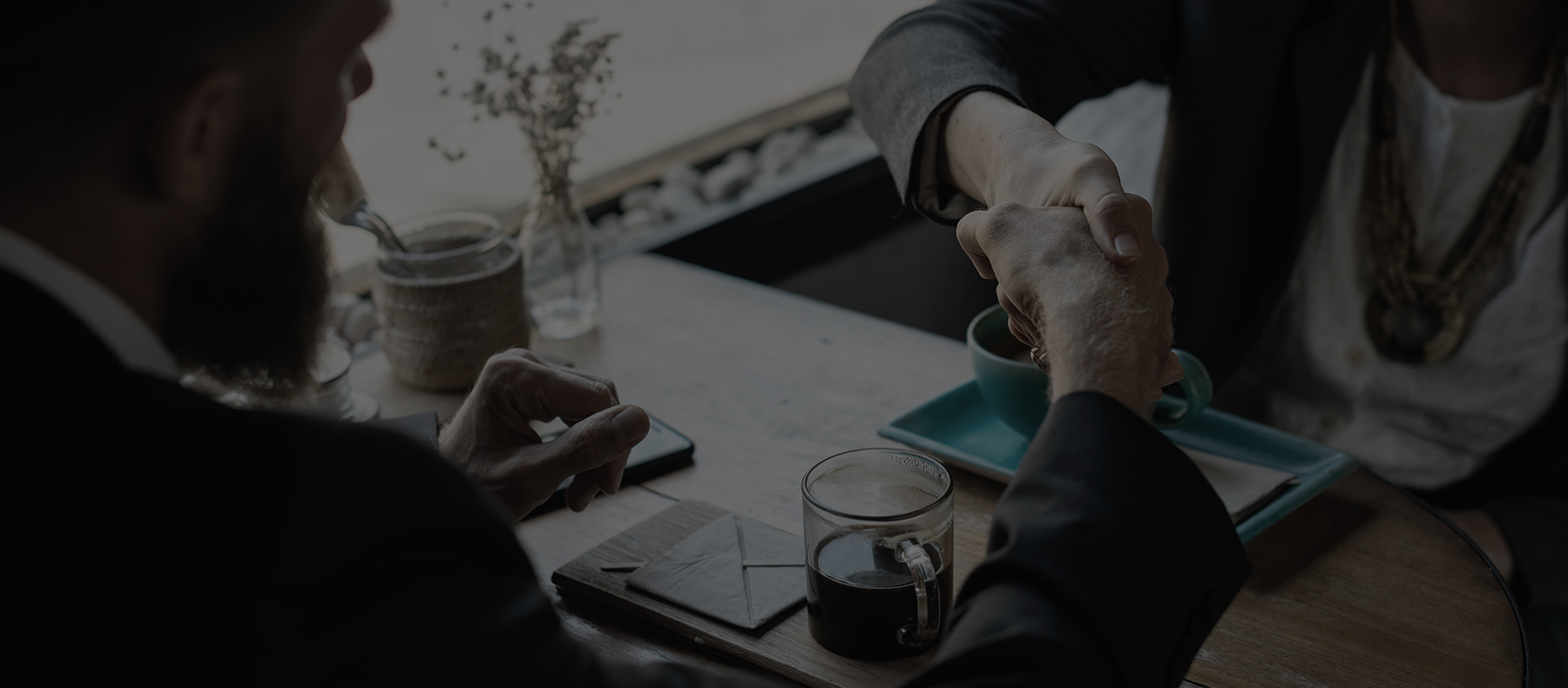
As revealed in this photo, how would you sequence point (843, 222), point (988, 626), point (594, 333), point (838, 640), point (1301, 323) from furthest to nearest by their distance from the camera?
point (843, 222) < point (1301, 323) < point (594, 333) < point (838, 640) < point (988, 626)

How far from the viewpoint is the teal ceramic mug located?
3.17 feet

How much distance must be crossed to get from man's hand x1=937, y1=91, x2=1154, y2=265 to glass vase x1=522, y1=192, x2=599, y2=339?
18.1 inches

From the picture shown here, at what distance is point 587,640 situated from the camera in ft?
2.63

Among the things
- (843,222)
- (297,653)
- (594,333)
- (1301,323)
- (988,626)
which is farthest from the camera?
(843,222)

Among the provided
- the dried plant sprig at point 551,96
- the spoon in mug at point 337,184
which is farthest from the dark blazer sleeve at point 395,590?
the dried plant sprig at point 551,96

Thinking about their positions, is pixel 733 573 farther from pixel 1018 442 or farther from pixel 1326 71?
pixel 1326 71

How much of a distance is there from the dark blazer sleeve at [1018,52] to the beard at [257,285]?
0.74 metres

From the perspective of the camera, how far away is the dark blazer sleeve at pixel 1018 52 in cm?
126

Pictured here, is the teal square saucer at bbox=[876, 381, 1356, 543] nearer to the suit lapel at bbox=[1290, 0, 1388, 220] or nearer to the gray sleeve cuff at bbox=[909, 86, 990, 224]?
the gray sleeve cuff at bbox=[909, 86, 990, 224]

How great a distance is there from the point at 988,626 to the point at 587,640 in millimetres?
360

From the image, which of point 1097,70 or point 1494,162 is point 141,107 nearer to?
point 1097,70

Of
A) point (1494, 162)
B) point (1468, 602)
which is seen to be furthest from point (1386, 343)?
point (1468, 602)

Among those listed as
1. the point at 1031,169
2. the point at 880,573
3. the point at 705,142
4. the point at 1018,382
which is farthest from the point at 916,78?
the point at 705,142

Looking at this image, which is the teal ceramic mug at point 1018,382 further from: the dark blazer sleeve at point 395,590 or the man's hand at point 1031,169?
the dark blazer sleeve at point 395,590
